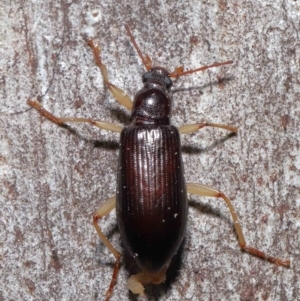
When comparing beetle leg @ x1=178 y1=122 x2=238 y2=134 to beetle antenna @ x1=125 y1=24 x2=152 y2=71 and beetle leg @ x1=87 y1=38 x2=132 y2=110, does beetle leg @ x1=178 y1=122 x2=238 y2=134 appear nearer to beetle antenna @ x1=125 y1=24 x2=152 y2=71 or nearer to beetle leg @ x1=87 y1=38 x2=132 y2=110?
beetle leg @ x1=87 y1=38 x2=132 y2=110

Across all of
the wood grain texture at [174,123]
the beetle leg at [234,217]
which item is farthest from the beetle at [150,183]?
the wood grain texture at [174,123]

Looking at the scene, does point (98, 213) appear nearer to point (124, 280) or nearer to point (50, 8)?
point (124, 280)

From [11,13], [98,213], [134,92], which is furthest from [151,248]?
[11,13]

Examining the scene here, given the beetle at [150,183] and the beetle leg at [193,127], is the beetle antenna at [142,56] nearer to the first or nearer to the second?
the beetle at [150,183]

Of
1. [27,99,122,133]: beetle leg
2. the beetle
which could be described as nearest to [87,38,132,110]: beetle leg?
the beetle

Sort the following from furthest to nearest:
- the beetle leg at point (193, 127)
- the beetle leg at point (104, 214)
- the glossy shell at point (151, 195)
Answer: the beetle leg at point (193, 127) < the beetle leg at point (104, 214) < the glossy shell at point (151, 195)

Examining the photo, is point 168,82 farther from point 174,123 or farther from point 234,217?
point 234,217
